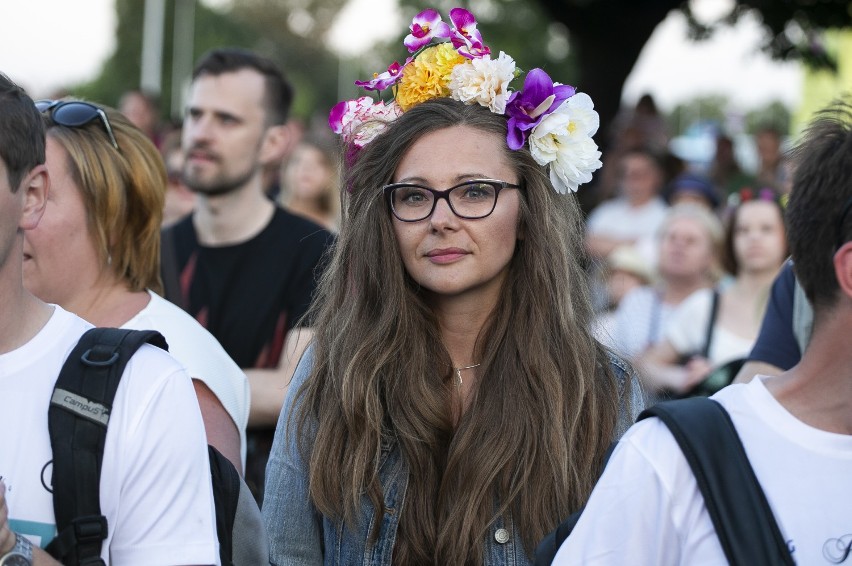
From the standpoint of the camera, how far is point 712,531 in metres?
1.97

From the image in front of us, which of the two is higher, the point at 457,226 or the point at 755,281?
the point at 457,226

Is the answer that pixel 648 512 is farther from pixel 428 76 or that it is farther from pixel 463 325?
pixel 428 76

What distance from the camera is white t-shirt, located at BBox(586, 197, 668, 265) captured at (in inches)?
382

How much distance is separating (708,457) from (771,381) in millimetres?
259

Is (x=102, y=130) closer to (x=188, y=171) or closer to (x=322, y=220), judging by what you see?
(x=188, y=171)


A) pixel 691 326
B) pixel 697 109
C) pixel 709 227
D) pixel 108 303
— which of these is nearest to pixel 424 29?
pixel 108 303

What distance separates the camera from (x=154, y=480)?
2303mm

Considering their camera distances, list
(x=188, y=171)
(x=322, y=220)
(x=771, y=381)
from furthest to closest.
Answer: (x=322, y=220), (x=188, y=171), (x=771, y=381)

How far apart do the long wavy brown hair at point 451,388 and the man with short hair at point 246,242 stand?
1.03 m

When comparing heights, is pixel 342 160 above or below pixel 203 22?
below

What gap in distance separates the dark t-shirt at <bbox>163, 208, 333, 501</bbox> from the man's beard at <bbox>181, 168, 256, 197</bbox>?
0.92 feet

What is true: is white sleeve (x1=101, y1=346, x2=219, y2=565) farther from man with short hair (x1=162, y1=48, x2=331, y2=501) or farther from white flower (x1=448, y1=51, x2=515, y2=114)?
man with short hair (x1=162, y1=48, x2=331, y2=501)

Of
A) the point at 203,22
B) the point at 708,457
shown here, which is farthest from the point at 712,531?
the point at 203,22

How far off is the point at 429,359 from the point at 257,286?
76.6 inches
